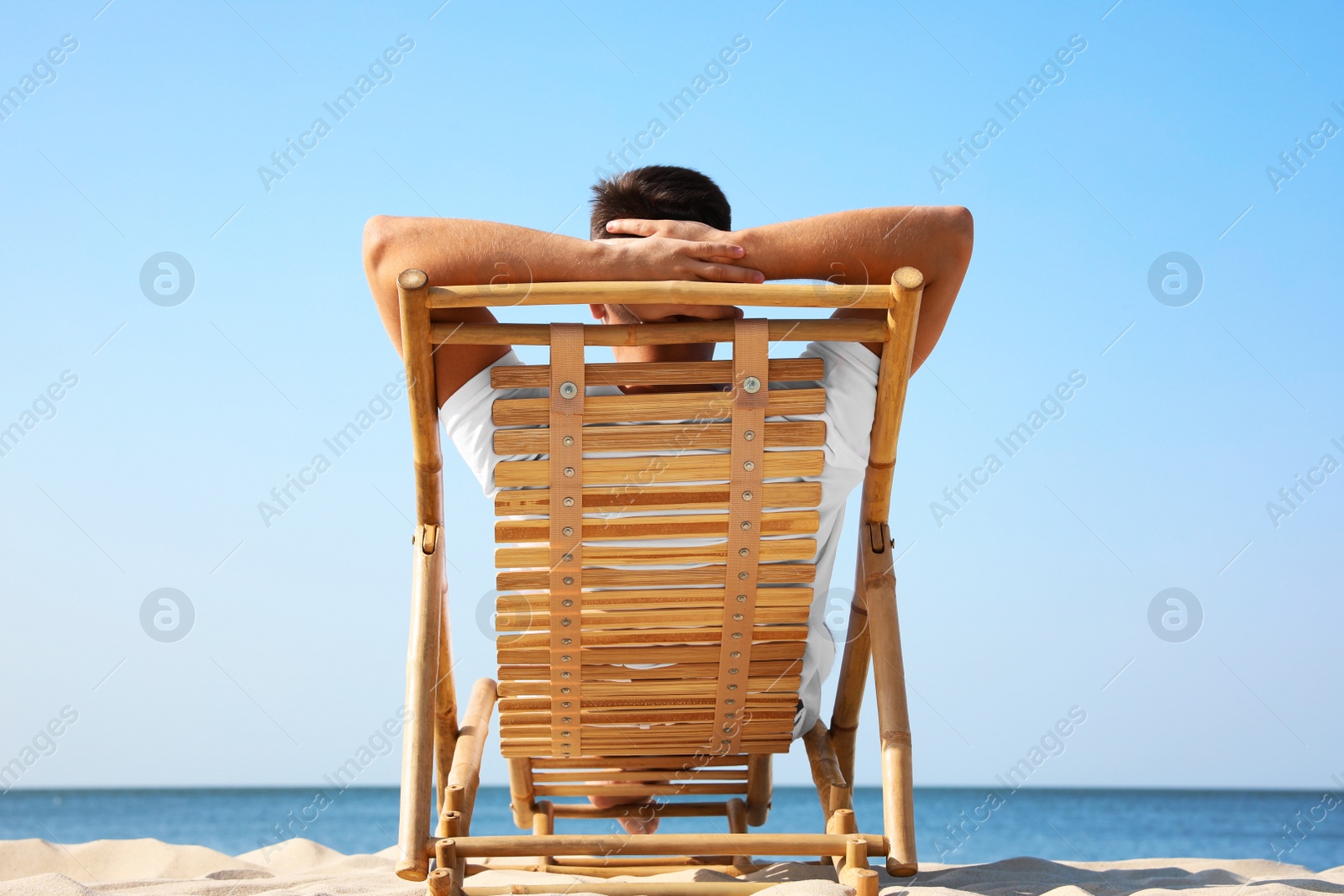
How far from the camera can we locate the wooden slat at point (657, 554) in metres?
2.11

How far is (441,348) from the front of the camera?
2.11 meters

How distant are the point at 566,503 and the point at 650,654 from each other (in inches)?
17.9

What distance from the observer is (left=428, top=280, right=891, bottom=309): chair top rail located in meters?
1.88

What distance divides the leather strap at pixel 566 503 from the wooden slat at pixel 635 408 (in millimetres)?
32

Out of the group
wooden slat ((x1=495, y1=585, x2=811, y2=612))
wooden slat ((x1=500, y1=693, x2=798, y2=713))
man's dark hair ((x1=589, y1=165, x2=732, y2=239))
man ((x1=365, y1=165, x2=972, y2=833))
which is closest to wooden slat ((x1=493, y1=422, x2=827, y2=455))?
man ((x1=365, y1=165, x2=972, y2=833))

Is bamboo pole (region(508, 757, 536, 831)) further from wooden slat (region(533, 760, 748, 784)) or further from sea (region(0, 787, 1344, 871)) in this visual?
sea (region(0, 787, 1344, 871))

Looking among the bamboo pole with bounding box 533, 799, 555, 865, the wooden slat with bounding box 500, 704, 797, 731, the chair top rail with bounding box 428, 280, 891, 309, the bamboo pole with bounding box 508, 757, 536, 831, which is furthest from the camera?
the bamboo pole with bounding box 533, 799, 555, 865

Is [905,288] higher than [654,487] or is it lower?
higher

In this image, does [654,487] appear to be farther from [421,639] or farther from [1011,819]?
[1011,819]

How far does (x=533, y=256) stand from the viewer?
197 cm

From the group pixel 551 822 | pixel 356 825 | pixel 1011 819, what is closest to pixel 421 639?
pixel 551 822

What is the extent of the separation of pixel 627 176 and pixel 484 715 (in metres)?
1.46

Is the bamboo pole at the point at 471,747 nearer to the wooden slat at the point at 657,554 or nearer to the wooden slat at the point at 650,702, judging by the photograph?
the wooden slat at the point at 650,702

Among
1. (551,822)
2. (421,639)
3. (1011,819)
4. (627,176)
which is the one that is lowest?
(1011,819)
